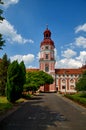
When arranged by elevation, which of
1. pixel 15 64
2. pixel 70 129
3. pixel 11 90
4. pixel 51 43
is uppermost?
pixel 51 43

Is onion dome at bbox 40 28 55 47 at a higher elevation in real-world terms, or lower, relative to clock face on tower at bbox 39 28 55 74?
higher

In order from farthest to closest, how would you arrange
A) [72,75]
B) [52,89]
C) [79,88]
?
[72,75], [52,89], [79,88]

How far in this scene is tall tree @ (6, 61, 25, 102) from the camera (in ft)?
108

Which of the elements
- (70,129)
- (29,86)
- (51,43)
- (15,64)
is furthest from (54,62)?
(70,129)

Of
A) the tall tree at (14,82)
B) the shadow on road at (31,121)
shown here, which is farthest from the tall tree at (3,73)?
the shadow on road at (31,121)

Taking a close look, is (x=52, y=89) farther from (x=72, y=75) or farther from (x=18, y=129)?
(x=18, y=129)

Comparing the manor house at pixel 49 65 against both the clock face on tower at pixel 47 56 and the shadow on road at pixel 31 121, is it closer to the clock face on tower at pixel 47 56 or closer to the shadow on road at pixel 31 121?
the clock face on tower at pixel 47 56

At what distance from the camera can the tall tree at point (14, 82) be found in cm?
3294

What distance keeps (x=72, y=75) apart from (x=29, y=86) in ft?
222

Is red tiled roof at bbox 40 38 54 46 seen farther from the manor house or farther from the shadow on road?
the shadow on road

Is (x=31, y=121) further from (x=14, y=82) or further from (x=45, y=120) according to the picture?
(x=14, y=82)

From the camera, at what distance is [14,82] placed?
111ft

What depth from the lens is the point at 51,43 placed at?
113 metres

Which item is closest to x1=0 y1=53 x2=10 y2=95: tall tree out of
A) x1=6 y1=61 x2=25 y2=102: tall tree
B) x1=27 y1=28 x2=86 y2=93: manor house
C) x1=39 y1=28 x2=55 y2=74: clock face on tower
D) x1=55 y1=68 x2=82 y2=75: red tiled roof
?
x1=6 y1=61 x2=25 y2=102: tall tree
